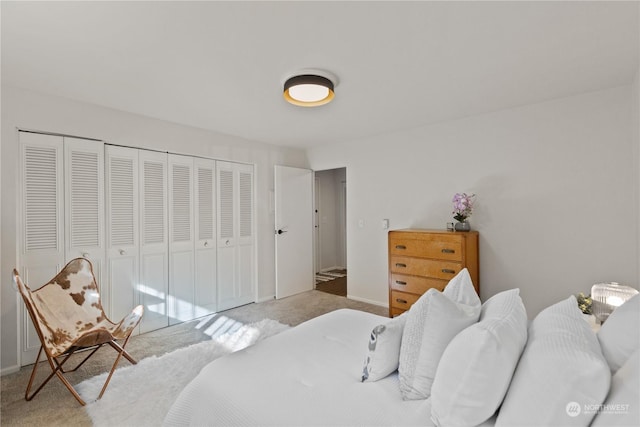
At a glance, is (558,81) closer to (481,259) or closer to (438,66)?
(438,66)

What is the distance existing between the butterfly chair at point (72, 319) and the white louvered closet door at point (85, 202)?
15.0 inches

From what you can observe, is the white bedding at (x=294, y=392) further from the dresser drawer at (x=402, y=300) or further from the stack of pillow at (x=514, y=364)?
the dresser drawer at (x=402, y=300)

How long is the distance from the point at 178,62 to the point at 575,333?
8.83ft

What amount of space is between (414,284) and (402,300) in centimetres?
26

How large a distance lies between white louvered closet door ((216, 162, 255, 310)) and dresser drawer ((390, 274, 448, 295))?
213cm

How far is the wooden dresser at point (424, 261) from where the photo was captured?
3139mm

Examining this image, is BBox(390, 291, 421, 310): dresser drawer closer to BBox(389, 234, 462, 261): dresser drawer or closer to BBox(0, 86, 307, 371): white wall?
BBox(389, 234, 462, 261): dresser drawer

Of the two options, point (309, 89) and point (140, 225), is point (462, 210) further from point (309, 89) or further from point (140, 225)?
point (140, 225)

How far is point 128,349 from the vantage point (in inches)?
116

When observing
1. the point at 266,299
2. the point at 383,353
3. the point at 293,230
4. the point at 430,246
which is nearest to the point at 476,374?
the point at 383,353

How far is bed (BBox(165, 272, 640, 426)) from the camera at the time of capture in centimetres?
81

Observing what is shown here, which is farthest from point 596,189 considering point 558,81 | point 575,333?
point 575,333

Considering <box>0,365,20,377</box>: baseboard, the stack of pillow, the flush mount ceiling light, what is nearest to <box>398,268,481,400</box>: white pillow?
the stack of pillow

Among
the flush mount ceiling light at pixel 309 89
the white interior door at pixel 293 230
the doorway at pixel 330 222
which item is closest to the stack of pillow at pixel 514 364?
the flush mount ceiling light at pixel 309 89
